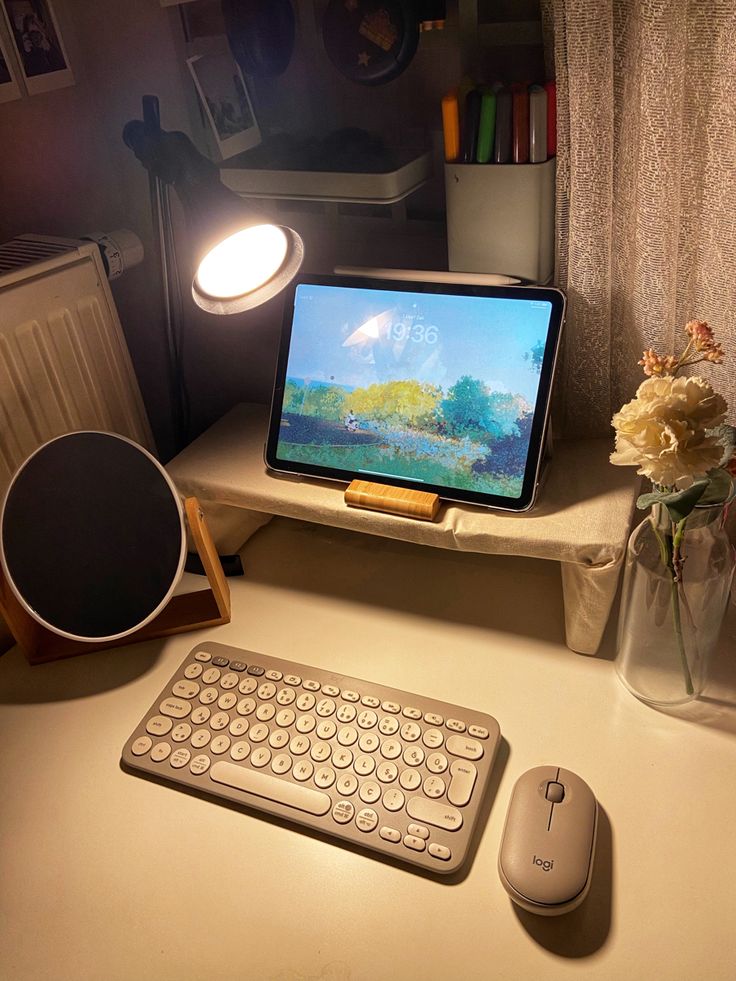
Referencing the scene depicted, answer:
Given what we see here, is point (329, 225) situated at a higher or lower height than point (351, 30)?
lower

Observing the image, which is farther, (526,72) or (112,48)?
(112,48)

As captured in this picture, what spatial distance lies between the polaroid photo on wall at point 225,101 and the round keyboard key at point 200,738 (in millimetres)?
696

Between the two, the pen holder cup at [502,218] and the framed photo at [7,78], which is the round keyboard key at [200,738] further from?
the framed photo at [7,78]

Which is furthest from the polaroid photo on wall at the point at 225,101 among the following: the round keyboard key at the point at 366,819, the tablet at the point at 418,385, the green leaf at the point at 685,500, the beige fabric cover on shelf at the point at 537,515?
the round keyboard key at the point at 366,819

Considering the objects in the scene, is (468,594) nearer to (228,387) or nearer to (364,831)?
(364,831)

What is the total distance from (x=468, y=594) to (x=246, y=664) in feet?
0.88

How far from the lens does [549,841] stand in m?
0.58

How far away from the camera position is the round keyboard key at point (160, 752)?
0.70 meters

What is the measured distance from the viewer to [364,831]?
2.06 ft

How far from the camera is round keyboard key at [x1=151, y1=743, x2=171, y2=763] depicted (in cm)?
70

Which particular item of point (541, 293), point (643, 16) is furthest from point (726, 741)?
point (643, 16)

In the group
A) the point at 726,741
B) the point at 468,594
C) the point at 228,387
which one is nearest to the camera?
the point at 726,741

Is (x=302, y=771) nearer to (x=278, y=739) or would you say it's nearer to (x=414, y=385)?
(x=278, y=739)

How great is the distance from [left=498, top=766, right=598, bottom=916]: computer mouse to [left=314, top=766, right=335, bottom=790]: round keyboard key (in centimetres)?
16
